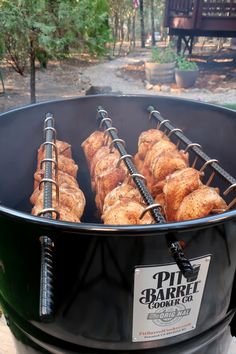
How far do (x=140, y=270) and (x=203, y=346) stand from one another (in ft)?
1.68

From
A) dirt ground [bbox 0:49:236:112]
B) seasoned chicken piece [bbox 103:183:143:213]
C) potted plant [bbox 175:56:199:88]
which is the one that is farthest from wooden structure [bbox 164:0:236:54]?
seasoned chicken piece [bbox 103:183:143:213]

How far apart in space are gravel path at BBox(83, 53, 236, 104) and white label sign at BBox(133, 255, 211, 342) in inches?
247

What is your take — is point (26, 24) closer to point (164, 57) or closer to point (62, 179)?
point (62, 179)

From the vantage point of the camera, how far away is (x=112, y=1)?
12.0 m

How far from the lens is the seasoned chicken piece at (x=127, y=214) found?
114 centimetres

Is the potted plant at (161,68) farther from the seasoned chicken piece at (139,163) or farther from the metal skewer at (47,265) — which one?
the metal skewer at (47,265)

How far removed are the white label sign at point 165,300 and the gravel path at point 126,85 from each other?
20.6 ft

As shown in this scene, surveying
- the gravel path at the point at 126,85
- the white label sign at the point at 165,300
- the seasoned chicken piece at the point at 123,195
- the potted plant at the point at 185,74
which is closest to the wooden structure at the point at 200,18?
the potted plant at the point at 185,74

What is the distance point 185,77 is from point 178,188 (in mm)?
7103

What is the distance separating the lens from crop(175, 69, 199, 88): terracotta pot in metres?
7.87

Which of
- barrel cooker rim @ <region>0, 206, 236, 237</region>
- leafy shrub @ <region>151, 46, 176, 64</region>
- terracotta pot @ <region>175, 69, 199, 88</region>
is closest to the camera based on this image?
barrel cooker rim @ <region>0, 206, 236, 237</region>

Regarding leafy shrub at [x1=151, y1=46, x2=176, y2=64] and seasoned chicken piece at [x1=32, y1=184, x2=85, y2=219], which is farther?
leafy shrub at [x1=151, y1=46, x2=176, y2=64]

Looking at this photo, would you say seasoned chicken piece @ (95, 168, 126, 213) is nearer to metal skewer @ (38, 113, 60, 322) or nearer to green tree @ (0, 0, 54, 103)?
metal skewer @ (38, 113, 60, 322)

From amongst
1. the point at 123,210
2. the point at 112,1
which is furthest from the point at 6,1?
the point at 112,1
